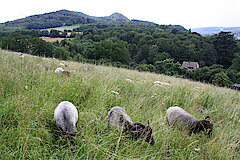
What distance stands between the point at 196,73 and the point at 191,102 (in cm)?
4199

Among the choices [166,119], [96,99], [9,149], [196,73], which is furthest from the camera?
[196,73]

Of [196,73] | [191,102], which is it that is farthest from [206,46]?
[191,102]

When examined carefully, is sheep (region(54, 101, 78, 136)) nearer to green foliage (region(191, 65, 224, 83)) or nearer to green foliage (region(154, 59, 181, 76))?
green foliage (region(191, 65, 224, 83))

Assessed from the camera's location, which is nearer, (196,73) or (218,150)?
(218,150)

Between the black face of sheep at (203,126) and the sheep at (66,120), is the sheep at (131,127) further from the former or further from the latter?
the black face of sheep at (203,126)

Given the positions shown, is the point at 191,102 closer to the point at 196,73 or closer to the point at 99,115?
the point at 99,115

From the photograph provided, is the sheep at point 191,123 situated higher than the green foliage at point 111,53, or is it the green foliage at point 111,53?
the green foliage at point 111,53

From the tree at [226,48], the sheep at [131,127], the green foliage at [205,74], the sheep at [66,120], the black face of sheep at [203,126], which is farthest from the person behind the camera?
the tree at [226,48]

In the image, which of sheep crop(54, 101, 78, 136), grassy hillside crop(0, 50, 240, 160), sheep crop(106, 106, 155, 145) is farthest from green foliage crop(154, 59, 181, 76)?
sheep crop(54, 101, 78, 136)

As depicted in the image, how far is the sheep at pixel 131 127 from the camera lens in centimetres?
168

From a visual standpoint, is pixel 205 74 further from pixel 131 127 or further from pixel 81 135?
pixel 81 135

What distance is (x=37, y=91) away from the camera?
220 centimetres

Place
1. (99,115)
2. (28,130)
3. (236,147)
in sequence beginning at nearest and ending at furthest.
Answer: (28,130) < (236,147) < (99,115)

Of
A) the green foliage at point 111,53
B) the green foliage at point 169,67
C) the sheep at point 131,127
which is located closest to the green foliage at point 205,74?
the green foliage at point 169,67
